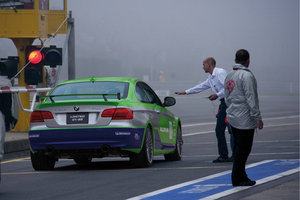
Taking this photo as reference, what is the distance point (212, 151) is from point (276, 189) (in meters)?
5.80

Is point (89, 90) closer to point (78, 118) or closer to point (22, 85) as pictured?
point (78, 118)

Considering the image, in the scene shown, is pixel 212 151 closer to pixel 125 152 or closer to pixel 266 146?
pixel 266 146

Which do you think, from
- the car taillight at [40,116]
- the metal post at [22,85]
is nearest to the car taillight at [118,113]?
the car taillight at [40,116]

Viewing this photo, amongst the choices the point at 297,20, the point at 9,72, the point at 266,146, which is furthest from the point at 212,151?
the point at 297,20

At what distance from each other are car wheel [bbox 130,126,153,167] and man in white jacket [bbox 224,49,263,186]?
2.13 metres

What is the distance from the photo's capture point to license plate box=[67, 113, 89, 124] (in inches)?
329

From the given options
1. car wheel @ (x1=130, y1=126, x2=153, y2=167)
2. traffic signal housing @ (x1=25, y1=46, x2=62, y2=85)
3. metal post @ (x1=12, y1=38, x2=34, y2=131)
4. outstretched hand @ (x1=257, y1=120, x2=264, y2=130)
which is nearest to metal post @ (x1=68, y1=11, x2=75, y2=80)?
metal post @ (x1=12, y1=38, x2=34, y2=131)

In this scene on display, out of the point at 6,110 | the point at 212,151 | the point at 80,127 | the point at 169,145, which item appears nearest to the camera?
the point at 80,127

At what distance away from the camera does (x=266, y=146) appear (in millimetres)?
13117

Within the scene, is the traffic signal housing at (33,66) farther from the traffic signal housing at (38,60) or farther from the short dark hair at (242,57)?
the short dark hair at (242,57)

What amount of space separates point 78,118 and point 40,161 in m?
1.16

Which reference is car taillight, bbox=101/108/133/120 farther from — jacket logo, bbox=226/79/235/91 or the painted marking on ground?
jacket logo, bbox=226/79/235/91

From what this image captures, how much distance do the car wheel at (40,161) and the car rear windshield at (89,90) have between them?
3.11ft

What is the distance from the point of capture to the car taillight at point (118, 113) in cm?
834
